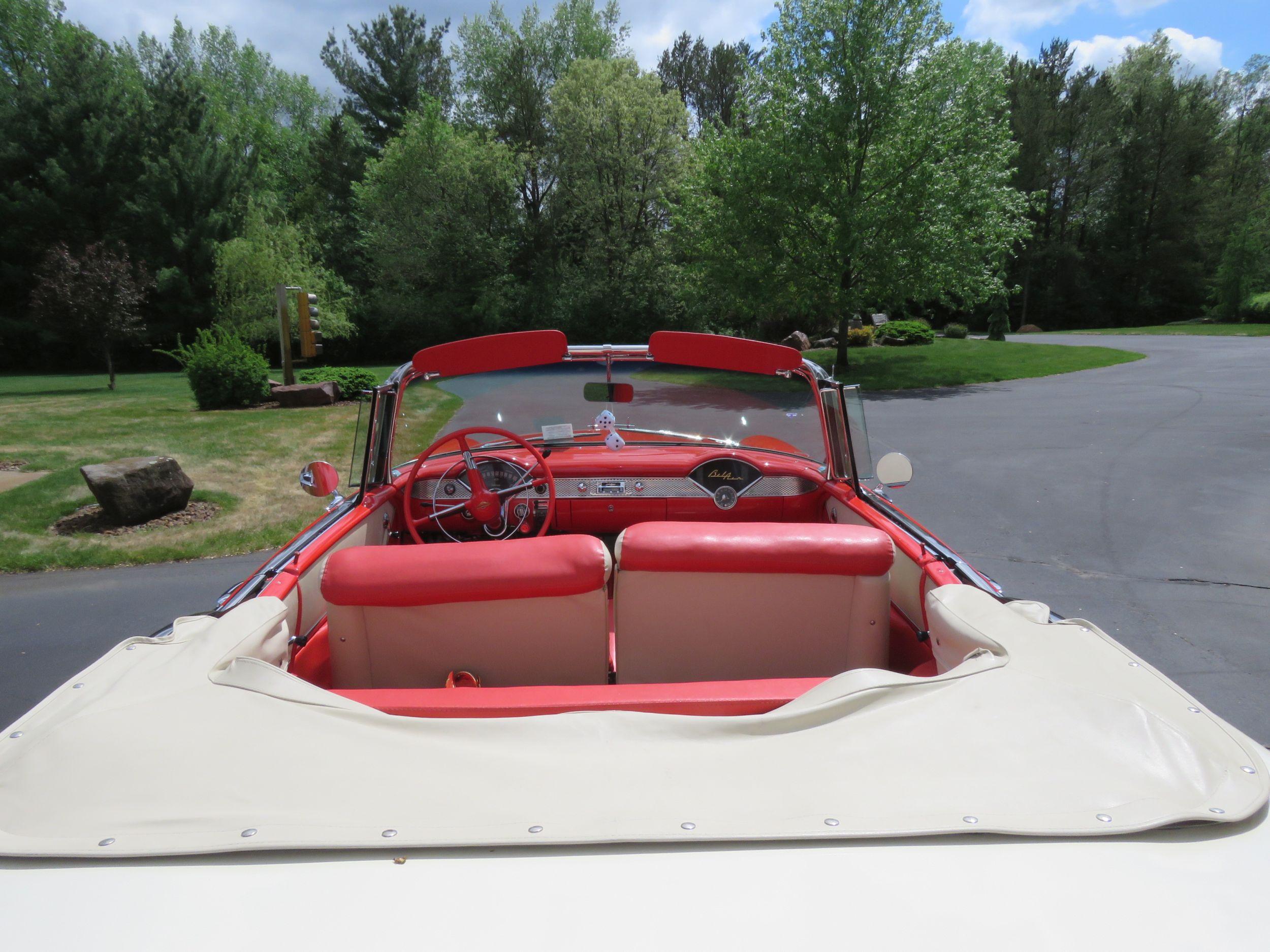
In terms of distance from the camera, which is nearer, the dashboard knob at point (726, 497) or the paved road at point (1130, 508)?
the dashboard knob at point (726, 497)

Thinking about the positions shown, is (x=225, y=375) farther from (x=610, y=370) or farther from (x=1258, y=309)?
(x=1258, y=309)

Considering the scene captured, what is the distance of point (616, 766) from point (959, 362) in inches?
890

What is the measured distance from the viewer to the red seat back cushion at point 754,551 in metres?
1.98

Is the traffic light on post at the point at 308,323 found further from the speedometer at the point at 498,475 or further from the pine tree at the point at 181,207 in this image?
the pine tree at the point at 181,207

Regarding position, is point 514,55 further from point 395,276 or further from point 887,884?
point 887,884

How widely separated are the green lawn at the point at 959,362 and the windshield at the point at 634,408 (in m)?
14.9

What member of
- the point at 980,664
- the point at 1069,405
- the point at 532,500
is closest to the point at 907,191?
the point at 1069,405

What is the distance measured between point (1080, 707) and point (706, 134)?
69.6 ft

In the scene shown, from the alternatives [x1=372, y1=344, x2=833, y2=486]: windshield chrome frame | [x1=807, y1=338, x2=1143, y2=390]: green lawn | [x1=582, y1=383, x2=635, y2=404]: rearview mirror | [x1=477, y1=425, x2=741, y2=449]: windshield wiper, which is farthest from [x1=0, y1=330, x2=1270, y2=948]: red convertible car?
[x1=807, y1=338, x2=1143, y2=390]: green lawn

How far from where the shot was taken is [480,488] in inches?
126

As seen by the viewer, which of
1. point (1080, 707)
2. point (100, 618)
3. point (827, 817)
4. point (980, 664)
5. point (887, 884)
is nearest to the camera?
point (887, 884)

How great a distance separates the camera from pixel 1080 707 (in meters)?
1.40

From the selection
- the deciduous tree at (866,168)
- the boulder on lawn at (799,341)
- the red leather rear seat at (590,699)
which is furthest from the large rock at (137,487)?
the boulder on lawn at (799,341)

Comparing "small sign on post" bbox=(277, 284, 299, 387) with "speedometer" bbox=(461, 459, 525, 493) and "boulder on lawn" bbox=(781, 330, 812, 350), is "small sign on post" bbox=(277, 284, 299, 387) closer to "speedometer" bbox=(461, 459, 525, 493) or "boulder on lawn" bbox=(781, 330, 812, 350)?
"speedometer" bbox=(461, 459, 525, 493)
